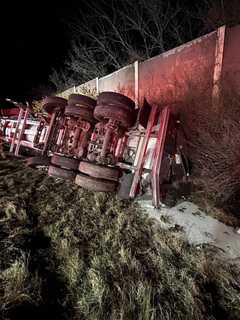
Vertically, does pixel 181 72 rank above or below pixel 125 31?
below

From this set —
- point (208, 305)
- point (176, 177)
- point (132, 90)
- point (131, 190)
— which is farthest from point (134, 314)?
point (132, 90)

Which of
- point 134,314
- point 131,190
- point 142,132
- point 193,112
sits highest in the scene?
point 193,112

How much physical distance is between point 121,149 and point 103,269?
2185 millimetres

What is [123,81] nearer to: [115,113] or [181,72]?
[181,72]

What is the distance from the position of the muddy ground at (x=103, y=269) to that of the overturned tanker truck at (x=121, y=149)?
449mm

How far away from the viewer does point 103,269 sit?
1.87 meters

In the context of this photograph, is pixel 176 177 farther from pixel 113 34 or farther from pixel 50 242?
pixel 113 34

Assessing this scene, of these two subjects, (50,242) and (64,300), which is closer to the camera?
(64,300)

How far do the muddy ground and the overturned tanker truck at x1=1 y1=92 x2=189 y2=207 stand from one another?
45cm

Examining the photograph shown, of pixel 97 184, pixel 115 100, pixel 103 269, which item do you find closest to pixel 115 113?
pixel 115 100

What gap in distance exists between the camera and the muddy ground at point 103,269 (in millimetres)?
1526

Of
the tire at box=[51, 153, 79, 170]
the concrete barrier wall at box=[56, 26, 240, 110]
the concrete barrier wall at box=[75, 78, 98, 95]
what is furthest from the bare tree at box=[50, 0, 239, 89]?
the tire at box=[51, 153, 79, 170]

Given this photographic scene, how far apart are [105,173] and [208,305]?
1.87 metres

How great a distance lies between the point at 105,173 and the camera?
299cm
